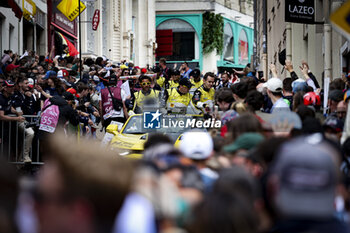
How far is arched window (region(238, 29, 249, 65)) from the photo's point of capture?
284 ft

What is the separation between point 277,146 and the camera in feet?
18.4

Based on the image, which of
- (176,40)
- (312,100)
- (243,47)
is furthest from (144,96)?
(243,47)

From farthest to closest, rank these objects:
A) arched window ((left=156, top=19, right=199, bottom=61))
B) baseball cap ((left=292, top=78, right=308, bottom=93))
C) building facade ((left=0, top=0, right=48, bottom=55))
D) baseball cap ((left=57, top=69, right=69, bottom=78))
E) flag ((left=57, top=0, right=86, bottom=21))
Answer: arched window ((left=156, top=19, right=199, bottom=61))
flag ((left=57, top=0, right=86, bottom=21))
building facade ((left=0, top=0, right=48, bottom=55))
baseball cap ((left=57, top=69, right=69, bottom=78))
baseball cap ((left=292, top=78, right=308, bottom=93))

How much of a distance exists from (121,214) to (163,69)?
21004 millimetres

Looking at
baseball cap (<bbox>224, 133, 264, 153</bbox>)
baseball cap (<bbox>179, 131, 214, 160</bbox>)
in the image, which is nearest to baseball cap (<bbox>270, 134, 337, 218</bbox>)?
baseball cap (<bbox>179, 131, 214, 160</bbox>)

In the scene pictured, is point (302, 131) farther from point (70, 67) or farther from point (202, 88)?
point (70, 67)

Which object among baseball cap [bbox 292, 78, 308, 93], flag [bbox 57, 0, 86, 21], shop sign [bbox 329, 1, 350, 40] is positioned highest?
flag [bbox 57, 0, 86, 21]

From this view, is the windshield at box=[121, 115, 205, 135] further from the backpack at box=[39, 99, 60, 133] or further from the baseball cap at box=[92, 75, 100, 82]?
the baseball cap at box=[92, 75, 100, 82]

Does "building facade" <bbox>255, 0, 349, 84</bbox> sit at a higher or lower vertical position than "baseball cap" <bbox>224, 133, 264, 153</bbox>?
higher

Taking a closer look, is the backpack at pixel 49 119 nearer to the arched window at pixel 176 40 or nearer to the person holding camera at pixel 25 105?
the person holding camera at pixel 25 105

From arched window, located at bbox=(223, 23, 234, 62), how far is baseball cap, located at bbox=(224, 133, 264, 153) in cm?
7360

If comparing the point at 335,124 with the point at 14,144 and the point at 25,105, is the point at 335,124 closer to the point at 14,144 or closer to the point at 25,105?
the point at 14,144

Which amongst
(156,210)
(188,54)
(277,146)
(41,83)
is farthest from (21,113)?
(188,54)

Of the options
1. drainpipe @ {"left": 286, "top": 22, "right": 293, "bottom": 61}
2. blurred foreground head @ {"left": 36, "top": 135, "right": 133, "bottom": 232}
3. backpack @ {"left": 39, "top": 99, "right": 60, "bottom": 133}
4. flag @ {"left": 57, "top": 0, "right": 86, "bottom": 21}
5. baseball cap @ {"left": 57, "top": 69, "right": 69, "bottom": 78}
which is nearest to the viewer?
blurred foreground head @ {"left": 36, "top": 135, "right": 133, "bottom": 232}
